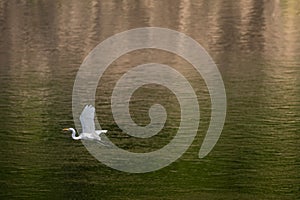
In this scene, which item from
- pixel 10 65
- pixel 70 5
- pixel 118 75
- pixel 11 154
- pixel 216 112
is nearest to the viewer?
pixel 11 154

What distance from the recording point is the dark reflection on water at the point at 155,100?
102ft


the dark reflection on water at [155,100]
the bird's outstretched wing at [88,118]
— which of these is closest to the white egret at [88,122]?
the bird's outstretched wing at [88,118]

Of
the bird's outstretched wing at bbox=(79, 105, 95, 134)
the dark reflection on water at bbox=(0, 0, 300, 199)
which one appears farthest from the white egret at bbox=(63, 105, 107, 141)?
the dark reflection on water at bbox=(0, 0, 300, 199)

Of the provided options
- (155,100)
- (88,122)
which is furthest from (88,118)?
(155,100)

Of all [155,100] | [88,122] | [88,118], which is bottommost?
[155,100]

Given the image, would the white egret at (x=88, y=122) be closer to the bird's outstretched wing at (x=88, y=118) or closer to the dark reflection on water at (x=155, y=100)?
the bird's outstretched wing at (x=88, y=118)

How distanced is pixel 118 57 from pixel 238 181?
26497 mm

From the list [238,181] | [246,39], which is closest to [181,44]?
[246,39]

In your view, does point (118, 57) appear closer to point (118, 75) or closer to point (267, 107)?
point (118, 75)

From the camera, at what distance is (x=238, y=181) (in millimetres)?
31125

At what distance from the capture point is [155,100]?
4375 cm

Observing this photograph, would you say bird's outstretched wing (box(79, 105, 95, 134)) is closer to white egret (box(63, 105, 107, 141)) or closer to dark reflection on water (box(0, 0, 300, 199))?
white egret (box(63, 105, 107, 141))

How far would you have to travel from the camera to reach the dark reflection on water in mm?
30984

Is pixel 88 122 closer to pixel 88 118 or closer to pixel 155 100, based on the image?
pixel 88 118
